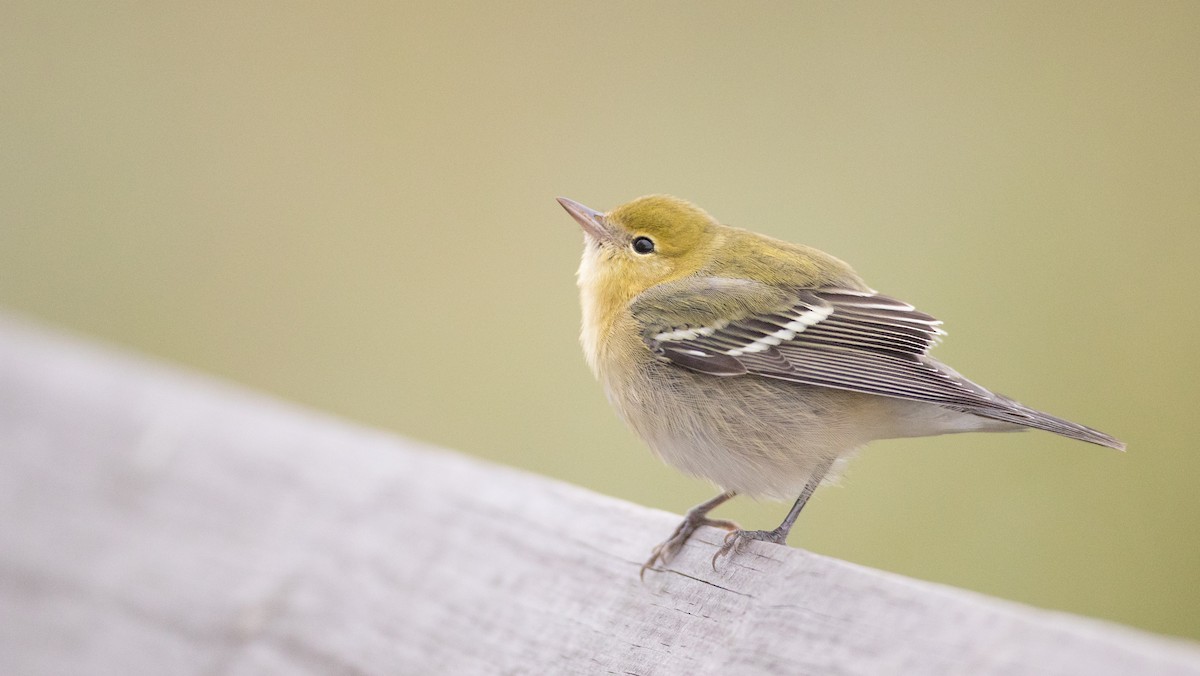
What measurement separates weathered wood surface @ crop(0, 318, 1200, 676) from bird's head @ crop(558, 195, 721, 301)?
39.4 inches

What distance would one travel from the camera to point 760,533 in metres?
2.43

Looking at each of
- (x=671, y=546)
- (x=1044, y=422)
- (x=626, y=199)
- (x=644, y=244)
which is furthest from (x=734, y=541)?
(x=626, y=199)

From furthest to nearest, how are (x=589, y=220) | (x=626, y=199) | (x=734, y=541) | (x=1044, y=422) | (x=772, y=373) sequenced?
(x=626, y=199), (x=589, y=220), (x=772, y=373), (x=1044, y=422), (x=734, y=541)

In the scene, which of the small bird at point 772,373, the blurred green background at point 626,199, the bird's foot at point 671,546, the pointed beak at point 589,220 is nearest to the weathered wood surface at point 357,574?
the bird's foot at point 671,546

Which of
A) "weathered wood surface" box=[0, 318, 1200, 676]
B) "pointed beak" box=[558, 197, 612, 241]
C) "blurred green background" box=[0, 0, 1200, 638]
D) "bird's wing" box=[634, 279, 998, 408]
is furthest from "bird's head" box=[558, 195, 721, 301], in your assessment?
"weathered wood surface" box=[0, 318, 1200, 676]

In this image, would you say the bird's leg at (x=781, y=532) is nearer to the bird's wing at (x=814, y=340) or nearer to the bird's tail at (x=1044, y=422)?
the bird's wing at (x=814, y=340)

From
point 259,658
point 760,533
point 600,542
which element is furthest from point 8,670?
point 760,533

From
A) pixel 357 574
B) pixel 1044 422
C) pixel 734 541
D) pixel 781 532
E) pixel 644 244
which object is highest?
pixel 1044 422

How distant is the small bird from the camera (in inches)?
115

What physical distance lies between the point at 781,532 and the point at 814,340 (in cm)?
68

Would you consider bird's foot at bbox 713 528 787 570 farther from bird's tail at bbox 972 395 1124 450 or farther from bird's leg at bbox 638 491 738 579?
bird's tail at bbox 972 395 1124 450

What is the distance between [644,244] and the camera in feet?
12.6

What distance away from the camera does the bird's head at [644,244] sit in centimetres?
371

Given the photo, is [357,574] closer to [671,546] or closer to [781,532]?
[671,546]
